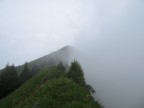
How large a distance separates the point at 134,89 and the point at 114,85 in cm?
888

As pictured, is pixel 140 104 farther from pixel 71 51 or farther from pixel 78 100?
pixel 71 51

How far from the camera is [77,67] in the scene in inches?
1606

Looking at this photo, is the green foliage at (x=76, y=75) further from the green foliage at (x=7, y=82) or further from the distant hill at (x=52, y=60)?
the distant hill at (x=52, y=60)

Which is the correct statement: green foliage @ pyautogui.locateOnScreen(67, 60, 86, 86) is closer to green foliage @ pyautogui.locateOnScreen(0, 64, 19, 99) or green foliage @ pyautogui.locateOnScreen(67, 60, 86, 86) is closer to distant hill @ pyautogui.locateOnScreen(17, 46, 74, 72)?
green foliage @ pyautogui.locateOnScreen(0, 64, 19, 99)

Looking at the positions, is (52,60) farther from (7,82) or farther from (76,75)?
(76,75)

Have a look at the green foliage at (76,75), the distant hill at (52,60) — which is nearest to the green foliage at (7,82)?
the green foliage at (76,75)

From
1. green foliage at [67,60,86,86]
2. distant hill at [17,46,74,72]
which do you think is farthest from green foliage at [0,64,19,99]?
distant hill at [17,46,74,72]

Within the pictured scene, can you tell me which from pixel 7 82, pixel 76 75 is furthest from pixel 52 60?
pixel 76 75

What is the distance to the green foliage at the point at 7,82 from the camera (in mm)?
61656

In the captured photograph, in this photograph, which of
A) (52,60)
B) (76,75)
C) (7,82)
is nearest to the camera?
(76,75)

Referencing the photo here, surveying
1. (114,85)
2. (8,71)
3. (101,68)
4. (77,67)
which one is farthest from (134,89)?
(77,67)

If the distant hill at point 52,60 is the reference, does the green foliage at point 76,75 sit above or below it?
below

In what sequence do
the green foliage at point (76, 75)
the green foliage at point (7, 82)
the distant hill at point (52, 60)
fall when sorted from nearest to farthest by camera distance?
the green foliage at point (76, 75)
the green foliage at point (7, 82)
the distant hill at point (52, 60)

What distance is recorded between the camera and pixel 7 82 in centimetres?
6300
